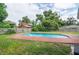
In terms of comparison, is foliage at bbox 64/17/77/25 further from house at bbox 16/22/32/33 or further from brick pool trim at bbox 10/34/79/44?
house at bbox 16/22/32/33

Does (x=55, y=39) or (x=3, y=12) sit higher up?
(x=3, y=12)

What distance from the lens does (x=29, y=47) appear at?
2039mm

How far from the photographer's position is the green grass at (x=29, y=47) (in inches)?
79.9

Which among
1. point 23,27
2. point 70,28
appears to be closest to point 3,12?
point 23,27

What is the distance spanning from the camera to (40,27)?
2.06m

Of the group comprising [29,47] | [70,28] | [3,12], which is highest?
[3,12]

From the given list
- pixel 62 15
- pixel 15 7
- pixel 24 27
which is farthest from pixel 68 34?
pixel 15 7

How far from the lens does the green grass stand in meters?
2.03

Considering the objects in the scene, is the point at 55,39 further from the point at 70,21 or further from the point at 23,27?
the point at 23,27

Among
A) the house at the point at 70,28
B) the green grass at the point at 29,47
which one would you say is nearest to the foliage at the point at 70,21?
the house at the point at 70,28

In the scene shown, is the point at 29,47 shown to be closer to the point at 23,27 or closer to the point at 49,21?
the point at 23,27

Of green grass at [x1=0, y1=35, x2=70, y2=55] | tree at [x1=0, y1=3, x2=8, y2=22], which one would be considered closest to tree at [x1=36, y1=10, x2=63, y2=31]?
green grass at [x1=0, y1=35, x2=70, y2=55]

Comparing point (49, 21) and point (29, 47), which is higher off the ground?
point (49, 21)

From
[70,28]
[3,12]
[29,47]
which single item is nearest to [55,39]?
[70,28]
